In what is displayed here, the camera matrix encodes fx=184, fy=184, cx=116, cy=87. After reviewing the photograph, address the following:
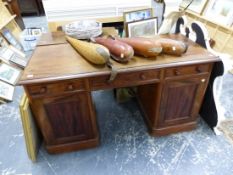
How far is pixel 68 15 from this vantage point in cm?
194

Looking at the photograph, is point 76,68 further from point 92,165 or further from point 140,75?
point 92,165

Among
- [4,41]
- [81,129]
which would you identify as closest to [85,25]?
[81,129]

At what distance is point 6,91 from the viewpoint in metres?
2.13

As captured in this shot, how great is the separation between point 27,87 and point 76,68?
1.01ft

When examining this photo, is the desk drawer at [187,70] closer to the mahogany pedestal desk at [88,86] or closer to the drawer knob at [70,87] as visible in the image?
the mahogany pedestal desk at [88,86]

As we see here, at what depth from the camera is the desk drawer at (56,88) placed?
1.11 m

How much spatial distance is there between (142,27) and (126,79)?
2.60ft

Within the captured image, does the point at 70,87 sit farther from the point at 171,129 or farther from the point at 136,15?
the point at 136,15

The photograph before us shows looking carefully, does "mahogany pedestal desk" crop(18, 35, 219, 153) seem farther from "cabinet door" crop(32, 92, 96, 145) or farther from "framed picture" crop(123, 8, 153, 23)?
"framed picture" crop(123, 8, 153, 23)

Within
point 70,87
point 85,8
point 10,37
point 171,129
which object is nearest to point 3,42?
point 10,37

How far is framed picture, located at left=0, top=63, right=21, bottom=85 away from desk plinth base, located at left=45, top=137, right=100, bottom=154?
125cm

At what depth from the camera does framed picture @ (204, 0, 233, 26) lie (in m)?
2.43

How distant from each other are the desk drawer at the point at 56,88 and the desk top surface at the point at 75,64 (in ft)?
0.17

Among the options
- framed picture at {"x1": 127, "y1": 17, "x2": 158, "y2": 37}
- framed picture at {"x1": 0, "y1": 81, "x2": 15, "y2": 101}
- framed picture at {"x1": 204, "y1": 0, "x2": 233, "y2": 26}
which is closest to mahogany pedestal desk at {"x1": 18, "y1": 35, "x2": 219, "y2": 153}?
framed picture at {"x1": 127, "y1": 17, "x2": 158, "y2": 37}
